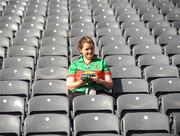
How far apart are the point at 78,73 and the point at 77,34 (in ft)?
8.72

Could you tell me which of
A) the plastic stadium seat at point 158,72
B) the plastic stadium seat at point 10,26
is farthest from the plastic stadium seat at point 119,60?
the plastic stadium seat at point 10,26

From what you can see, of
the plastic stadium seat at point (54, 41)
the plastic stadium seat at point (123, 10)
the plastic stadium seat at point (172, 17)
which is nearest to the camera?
the plastic stadium seat at point (54, 41)

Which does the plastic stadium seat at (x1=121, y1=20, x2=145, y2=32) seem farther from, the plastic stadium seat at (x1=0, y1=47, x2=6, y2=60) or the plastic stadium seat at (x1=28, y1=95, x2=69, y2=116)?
the plastic stadium seat at (x1=28, y1=95, x2=69, y2=116)

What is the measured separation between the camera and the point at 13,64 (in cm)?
682

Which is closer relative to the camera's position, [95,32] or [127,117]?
[127,117]

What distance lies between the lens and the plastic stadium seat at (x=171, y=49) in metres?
7.46

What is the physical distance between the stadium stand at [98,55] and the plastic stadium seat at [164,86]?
0.05 ft

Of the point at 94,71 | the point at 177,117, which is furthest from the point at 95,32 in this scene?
the point at 177,117

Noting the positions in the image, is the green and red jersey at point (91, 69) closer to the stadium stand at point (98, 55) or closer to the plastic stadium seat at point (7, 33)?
the stadium stand at point (98, 55)

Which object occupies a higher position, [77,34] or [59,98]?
[77,34]

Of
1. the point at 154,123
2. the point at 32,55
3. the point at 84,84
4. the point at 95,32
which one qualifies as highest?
the point at 95,32

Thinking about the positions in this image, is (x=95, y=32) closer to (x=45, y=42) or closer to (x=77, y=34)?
(x=77, y=34)

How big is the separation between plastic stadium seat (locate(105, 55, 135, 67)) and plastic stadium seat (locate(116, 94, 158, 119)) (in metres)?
1.39

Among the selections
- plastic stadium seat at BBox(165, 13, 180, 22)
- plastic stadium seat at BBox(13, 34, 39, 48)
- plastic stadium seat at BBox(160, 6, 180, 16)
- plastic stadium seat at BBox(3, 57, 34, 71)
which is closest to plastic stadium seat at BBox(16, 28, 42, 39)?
plastic stadium seat at BBox(13, 34, 39, 48)
